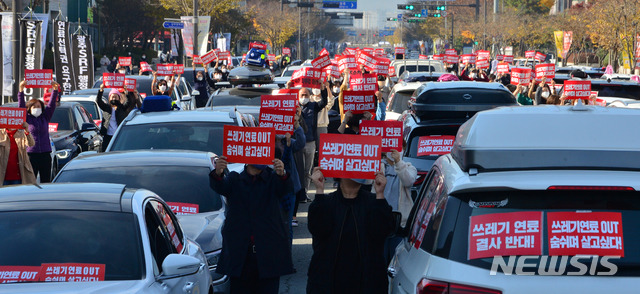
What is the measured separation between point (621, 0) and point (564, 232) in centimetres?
3927

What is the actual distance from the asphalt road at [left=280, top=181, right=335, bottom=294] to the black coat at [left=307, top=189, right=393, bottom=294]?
3299 mm

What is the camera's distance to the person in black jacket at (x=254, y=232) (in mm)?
6699

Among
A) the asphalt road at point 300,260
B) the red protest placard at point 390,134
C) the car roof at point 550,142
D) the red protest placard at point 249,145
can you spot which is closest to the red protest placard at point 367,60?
the asphalt road at point 300,260

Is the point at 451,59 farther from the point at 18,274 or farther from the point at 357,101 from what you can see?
the point at 18,274

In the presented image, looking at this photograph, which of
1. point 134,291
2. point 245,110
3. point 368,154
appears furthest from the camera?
point 245,110

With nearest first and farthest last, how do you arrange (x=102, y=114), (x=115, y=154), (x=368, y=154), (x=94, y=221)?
(x=94, y=221) → (x=368, y=154) → (x=115, y=154) → (x=102, y=114)

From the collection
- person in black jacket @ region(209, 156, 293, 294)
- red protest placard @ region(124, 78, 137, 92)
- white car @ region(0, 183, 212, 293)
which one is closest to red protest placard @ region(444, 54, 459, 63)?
red protest placard @ region(124, 78, 137, 92)

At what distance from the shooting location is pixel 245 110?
15508 mm

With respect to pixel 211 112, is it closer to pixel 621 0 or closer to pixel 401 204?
pixel 401 204

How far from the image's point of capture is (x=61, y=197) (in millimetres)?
5781

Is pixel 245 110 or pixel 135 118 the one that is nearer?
pixel 135 118

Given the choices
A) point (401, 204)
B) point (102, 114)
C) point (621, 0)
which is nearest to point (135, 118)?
point (401, 204)

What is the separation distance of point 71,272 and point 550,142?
2.49m

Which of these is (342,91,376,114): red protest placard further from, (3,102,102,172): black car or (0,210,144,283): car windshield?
(0,210,144,283): car windshield
